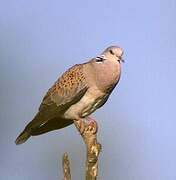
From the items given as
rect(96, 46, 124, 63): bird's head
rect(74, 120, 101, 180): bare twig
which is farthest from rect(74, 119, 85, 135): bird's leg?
rect(96, 46, 124, 63): bird's head

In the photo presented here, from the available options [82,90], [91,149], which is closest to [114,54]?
[82,90]

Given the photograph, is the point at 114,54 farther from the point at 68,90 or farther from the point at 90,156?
the point at 90,156

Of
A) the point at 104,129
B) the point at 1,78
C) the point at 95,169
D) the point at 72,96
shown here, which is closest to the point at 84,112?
the point at 72,96

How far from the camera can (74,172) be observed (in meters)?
1.68

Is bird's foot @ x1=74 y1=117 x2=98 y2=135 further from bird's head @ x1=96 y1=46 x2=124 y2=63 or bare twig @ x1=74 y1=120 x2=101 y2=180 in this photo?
bird's head @ x1=96 y1=46 x2=124 y2=63

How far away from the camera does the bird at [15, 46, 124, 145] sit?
4.11 ft

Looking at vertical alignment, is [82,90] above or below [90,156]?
above

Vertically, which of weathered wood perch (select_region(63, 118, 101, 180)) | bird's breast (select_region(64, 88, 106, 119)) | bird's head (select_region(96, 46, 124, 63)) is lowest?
weathered wood perch (select_region(63, 118, 101, 180))

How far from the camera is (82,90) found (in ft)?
4.21

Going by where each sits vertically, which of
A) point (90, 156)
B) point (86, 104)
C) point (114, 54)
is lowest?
point (90, 156)

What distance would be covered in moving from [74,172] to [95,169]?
0.49 meters

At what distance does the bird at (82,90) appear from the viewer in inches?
49.4

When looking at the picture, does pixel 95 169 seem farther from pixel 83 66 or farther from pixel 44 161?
pixel 44 161

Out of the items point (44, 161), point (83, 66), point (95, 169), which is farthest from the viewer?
point (44, 161)
